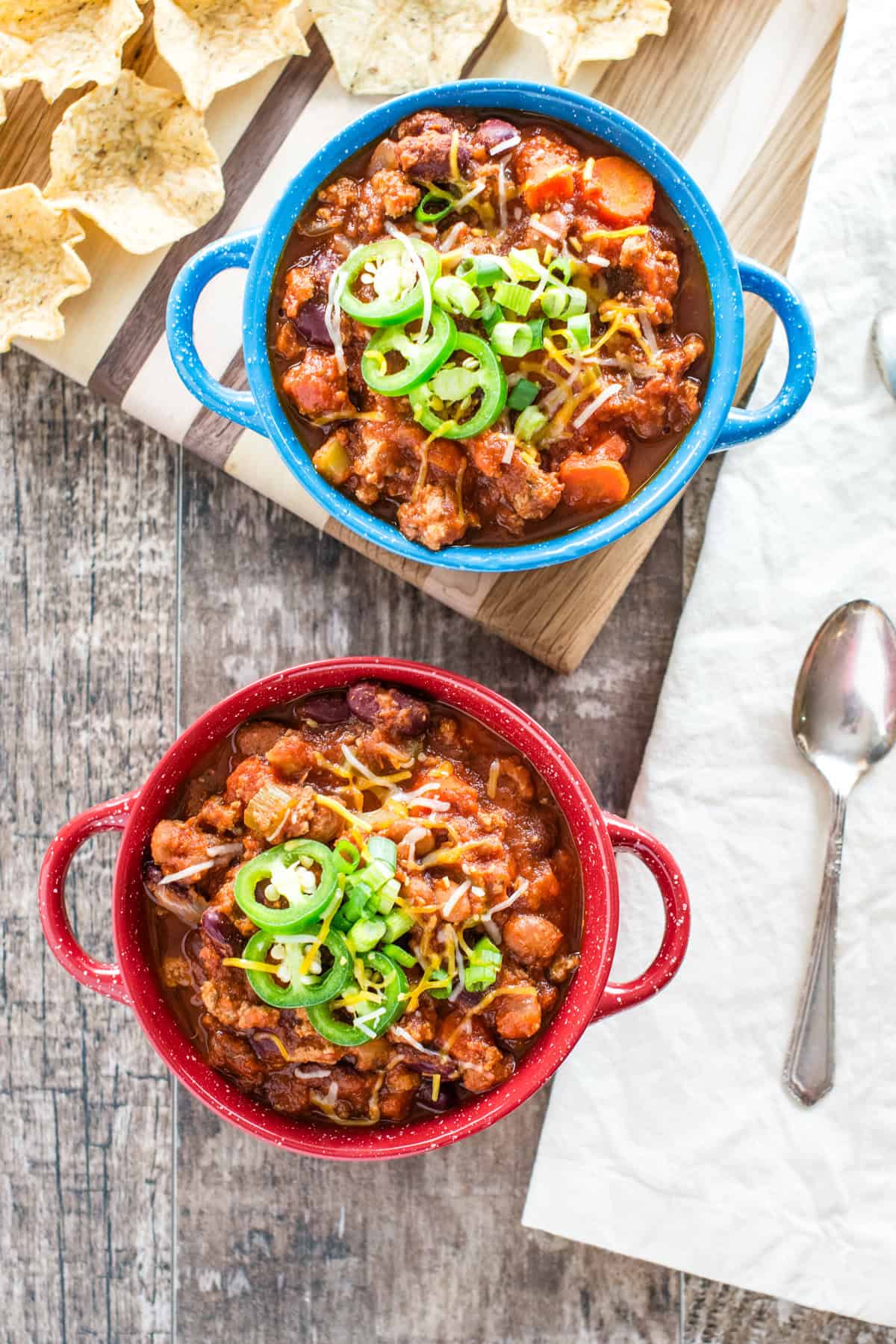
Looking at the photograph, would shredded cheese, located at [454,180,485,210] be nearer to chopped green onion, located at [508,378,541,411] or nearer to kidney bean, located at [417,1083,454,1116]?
chopped green onion, located at [508,378,541,411]

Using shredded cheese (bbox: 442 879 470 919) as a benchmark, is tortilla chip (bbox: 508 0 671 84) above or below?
above

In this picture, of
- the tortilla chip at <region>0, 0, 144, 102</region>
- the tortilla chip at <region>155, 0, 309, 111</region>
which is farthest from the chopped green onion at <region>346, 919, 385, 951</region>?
the tortilla chip at <region>0, 0, 144, 102</region>

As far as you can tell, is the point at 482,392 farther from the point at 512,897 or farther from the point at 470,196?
the point at 512,897

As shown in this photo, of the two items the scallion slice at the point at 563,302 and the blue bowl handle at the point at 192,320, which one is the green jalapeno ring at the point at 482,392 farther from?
the blue bowl handle at the point at 192,320

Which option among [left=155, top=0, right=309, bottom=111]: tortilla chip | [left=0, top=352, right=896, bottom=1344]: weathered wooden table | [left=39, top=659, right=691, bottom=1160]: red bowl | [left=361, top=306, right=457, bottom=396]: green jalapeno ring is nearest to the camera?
[left=361, top=306, right=457, bottom=396]: green jalapeno ring

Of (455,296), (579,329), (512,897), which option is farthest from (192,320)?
(512,897)

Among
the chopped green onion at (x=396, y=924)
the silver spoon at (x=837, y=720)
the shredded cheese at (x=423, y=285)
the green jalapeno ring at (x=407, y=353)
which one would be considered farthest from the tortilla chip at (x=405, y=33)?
the chopped green onion at (x=396, y=924)
